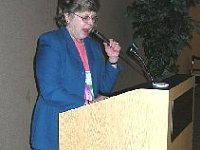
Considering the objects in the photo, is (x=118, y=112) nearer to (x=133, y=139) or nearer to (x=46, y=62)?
(x=133, y=139)

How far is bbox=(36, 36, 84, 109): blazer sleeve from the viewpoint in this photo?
1.70 metres

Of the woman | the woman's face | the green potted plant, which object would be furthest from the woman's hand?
the green potted plant

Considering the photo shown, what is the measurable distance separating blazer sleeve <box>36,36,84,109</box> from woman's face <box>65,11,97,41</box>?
16 cm

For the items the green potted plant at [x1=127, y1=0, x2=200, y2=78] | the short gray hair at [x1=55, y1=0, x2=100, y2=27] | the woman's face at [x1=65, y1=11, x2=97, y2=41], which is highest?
the short gray hair at [x1=55, y1=0, x2=100, y2=27]

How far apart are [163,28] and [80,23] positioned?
258 centimetres

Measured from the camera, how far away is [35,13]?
8.51 feet

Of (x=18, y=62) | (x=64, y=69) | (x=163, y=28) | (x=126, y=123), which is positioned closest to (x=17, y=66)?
(x=18, y=62)

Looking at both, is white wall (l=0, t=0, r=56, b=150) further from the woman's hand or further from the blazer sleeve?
the woman's hand

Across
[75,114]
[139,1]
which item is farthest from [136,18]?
[75,114]

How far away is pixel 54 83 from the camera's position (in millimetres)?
1726

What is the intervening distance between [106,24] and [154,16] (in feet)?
2.11

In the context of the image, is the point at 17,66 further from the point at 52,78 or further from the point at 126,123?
the point at 126,123

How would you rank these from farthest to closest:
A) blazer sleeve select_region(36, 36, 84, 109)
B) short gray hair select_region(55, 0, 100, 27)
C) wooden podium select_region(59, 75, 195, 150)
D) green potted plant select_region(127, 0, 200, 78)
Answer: green potted plant select_region(127, 0, 200, 78) → short gray hair select_region(55, 0, 100, 27) → blazer sleeve select_region(36, 36, 84, 109) → wooden podium select_region(59, 75, 195, 150)

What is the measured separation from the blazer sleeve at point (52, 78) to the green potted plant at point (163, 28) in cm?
256
